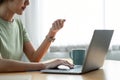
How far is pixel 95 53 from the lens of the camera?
1.38 m

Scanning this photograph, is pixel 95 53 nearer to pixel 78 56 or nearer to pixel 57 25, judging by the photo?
pixel 78 56

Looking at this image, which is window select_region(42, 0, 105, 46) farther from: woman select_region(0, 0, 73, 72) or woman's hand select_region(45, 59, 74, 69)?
woman's hand select_region(45, 59, 74, 69)

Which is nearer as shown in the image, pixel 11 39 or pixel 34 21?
pixel 11 39

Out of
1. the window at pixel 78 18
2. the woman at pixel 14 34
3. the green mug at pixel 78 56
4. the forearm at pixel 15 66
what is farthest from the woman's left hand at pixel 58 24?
the window at pixel 78 18

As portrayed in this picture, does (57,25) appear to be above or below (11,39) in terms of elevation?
above

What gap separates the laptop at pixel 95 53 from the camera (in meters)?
1.30

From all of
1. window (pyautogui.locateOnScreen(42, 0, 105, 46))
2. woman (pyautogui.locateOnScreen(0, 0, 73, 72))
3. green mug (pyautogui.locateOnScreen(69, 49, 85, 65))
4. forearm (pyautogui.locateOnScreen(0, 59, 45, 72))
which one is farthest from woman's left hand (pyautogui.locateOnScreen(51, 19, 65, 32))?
window (pyautogui.locateOnScreen(42, 0, 105, 46))

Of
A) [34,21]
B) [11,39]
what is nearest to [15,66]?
[11,39]

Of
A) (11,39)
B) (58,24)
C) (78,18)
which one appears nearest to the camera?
(58,24)

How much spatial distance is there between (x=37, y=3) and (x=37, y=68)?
52.4 inches

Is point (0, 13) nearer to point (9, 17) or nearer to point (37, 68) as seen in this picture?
point (9, 17)

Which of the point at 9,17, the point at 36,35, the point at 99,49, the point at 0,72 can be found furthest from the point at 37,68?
the point at 36,35

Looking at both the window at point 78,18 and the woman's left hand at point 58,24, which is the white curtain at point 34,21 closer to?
the window at point 78,18

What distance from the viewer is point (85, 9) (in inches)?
107
